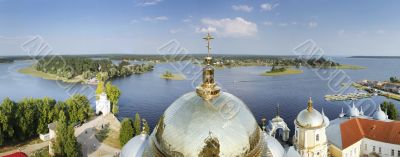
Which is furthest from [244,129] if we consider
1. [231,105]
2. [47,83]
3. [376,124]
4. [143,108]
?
[47,83]

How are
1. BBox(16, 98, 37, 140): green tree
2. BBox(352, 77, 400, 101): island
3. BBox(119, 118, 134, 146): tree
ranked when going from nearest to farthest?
1. BBox(119, 118, 134, 146): tree
2. BBox(16, 98, 37, 140): green tree
3. BBox(352, 77, 400, 101): island

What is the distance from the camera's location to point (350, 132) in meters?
17.3

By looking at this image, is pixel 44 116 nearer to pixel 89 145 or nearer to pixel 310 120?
pixel 89 145

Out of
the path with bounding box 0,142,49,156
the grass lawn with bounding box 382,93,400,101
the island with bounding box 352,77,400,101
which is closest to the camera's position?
the path with bounding box 0,142,49,156

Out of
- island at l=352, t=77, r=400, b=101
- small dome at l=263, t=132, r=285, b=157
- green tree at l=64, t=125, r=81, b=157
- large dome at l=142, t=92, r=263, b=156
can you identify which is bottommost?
island at l=352, t=77, r=400, b=101

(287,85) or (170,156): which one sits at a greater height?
(170,156)

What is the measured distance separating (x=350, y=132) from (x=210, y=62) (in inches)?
559

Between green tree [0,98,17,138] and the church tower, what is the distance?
1668cm

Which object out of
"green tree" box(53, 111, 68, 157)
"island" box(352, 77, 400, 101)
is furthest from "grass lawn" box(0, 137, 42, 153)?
"island" box(352, 77, 400, 101)

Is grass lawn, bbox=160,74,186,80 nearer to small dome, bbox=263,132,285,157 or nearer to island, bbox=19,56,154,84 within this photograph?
island, bbox=19,56,154,84

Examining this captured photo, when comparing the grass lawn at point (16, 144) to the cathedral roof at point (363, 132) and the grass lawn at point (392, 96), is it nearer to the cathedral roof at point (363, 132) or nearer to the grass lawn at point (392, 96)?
the cathedral roof at point (363, 132)

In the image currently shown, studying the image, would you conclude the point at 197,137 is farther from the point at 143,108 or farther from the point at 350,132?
the point at 143,108

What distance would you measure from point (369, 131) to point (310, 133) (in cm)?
593

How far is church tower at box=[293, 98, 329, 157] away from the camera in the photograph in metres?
13.6
